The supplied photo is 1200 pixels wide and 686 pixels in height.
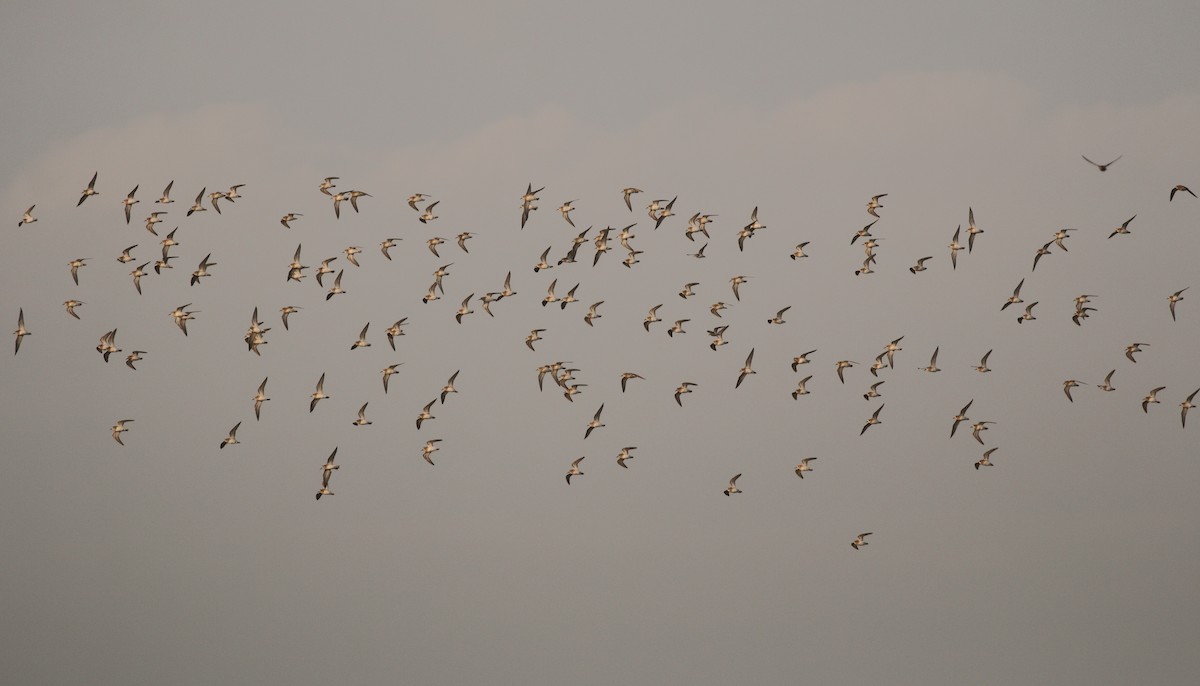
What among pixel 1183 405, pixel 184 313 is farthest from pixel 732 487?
pixel 184 313

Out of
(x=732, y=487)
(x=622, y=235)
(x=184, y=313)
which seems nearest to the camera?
(x=184, y=313)

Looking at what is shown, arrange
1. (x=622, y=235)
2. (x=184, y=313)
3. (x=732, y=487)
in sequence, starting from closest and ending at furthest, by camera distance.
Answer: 1. (x=184, y=313)
2. (x=622, y=235)
3. (x=732, y=487)

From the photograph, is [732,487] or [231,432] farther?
[732,487]

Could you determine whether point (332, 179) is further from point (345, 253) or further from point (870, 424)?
point (870, 424)

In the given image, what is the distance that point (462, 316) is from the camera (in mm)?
81250

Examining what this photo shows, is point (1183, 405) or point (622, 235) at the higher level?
point (622, 235)

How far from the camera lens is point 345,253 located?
260 feet

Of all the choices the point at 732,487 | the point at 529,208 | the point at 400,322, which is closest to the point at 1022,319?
the point at 732,487

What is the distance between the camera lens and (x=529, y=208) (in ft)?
256

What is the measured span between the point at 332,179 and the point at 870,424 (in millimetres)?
29542

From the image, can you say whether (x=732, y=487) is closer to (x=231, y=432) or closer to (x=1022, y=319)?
(x=1022, y=319)

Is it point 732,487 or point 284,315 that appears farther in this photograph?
point 732,487

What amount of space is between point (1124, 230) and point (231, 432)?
4507 centimetres

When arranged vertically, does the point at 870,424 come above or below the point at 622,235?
below
